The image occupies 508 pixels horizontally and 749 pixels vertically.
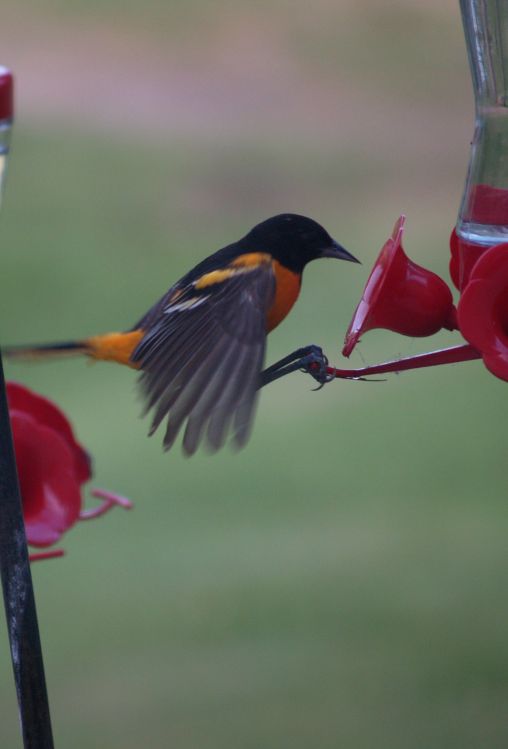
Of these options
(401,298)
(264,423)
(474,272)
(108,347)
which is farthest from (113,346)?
(264,423)

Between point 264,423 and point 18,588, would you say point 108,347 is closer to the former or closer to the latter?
point 18,588

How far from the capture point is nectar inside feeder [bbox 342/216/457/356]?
2125 mm

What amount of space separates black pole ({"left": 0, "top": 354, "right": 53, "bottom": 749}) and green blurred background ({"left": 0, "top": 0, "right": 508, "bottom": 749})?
564 mm

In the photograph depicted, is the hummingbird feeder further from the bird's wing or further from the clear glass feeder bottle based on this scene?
the bird's wing

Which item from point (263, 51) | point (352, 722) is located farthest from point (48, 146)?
point (352, 722)

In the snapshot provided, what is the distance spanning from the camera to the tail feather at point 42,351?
2602 millimetres

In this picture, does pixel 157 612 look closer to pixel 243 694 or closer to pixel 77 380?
pixel 243 694

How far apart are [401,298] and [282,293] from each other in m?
0.45

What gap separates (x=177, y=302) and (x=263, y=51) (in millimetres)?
14186

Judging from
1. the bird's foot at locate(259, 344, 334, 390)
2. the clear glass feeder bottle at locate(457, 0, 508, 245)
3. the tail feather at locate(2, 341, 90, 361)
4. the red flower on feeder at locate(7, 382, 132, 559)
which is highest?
the clear glass feeder bottle at locate(457, 0, 508, 245)

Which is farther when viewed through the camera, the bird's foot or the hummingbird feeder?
the bird's foot

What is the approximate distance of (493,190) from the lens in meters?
2.19

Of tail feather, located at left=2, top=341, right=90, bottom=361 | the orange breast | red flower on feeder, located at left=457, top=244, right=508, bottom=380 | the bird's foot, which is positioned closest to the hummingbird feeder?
red flower on feeder, located at left=457, top=244, right=508, bottom=380

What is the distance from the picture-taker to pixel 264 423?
8188 mm
